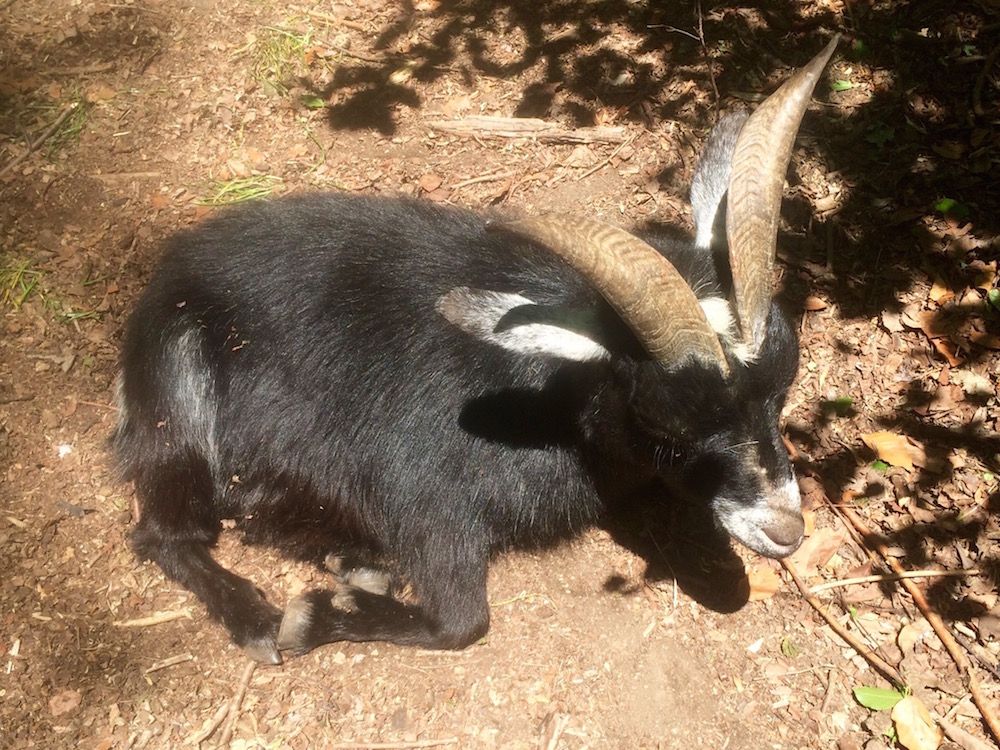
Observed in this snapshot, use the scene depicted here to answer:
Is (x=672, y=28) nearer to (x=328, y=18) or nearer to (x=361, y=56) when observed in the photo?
(x=361, y=56)

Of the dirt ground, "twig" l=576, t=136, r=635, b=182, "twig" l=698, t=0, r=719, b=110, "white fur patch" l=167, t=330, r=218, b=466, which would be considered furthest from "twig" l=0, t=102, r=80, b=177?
"twig" l=698, t=0, r=719, b=110

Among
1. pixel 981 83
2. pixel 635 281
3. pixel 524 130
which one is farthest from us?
pixel 524 130

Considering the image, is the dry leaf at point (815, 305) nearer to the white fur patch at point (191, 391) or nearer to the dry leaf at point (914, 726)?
the dry leaf at point (914, 726)

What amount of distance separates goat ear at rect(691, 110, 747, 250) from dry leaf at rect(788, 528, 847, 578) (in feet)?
6.35

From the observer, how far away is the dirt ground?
14.2 ft

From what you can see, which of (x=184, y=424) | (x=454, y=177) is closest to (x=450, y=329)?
(x=184, y=424)

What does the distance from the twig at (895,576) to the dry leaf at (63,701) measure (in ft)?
12.8

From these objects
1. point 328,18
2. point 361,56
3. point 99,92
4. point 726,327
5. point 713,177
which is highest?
point 713,177

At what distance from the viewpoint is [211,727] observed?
4254 mm

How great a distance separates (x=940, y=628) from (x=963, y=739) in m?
0.56

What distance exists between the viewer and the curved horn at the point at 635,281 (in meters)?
3.13

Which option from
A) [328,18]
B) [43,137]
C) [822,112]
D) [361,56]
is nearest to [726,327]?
[822,112]

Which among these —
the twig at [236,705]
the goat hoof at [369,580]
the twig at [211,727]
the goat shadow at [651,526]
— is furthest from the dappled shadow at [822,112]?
the twig at [211,727]

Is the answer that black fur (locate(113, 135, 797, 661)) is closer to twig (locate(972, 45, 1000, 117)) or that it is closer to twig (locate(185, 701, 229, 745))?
twig (locate(185, 701, 229, 745))
